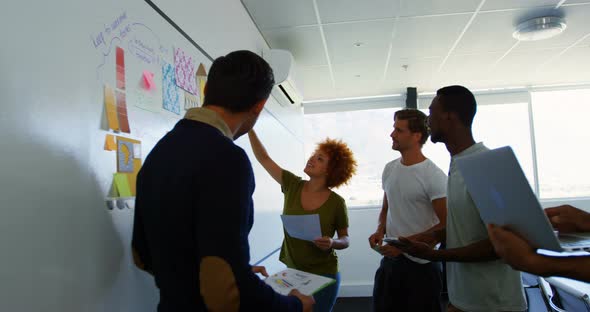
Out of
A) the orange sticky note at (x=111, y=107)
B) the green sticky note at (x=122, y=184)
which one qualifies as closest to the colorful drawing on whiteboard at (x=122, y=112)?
the orange sticky note at (x=111, y=107)

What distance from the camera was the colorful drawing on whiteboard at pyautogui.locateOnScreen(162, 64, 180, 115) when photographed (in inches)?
53.1

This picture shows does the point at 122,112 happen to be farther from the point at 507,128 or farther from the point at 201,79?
the point at 507,128

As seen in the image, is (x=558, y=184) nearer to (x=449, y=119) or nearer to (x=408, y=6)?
(x=408, y=6)

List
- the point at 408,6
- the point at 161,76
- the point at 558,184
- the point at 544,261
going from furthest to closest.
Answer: the point at 558,184, the point at 408,6, the point at 161,76, the point at 544,261

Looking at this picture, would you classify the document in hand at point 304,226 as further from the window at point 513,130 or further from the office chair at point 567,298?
the window at point 513,130

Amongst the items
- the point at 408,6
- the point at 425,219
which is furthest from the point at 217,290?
the point at 408,6

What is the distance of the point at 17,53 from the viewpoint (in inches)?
27.8

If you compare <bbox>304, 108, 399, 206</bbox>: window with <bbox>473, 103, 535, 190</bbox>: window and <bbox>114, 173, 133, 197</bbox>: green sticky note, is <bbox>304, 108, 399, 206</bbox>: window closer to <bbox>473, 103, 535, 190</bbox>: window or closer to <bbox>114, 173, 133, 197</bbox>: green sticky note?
<bbox>473, 103, 535, 190</bbox>: window

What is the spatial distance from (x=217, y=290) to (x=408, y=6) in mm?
2565

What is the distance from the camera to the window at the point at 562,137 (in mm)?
5156

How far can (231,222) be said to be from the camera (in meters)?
0.72

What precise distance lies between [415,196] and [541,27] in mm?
1983

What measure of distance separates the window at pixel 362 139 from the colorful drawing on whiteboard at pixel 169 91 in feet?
13.3

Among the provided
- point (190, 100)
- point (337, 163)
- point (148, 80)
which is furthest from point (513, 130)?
point (148, 80)
